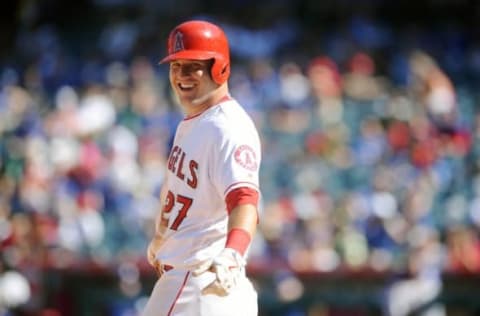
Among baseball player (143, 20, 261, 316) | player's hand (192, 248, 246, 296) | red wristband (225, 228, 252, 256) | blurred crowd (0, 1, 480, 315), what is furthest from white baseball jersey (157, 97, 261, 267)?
blurred crowd (0, 1, 480, 315)

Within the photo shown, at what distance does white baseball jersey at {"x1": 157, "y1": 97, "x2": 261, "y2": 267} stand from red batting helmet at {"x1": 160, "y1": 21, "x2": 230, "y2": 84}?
145 mm

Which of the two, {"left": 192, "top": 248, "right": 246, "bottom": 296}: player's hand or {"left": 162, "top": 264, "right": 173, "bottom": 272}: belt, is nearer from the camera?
{"left": 192, "top": 248, "right": 246, "bottom": 296}: player's hand

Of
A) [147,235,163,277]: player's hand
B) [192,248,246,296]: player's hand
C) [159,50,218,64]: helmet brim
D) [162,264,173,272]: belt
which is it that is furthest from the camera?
[147,235,163,277]: player's hand

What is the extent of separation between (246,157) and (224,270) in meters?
0.52

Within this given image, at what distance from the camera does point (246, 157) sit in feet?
13.8

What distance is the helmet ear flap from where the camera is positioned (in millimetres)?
4367

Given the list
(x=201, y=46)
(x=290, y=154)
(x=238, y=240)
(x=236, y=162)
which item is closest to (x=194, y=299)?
(x=238, y=240)

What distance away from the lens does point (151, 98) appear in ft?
43.5

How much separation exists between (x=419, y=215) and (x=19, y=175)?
401 cm

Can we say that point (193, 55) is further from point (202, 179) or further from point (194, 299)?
point (194, 299)

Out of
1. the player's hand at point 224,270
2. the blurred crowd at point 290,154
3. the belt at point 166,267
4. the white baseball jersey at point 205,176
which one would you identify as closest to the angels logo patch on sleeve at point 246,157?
the white baseball jersey at point 205,176

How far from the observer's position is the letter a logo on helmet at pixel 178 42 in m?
4.38

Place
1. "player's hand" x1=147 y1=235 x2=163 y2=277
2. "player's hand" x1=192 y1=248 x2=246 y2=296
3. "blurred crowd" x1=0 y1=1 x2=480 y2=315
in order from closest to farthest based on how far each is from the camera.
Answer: "player's hand" x1=192 y1=248 x2=246 y2=296 < "player's hand" x1=147 y1=235 x2=163 y2=277 < "blurred crowd" x1=0 y1=1 x2=480 y2=315

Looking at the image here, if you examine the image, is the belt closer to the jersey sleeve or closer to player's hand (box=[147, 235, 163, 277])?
player's hand (box=[147, 235, 163, 277])
